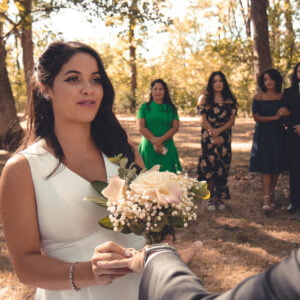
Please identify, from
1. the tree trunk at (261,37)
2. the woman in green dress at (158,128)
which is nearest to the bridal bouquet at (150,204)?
the woman in green dress at (158,128)

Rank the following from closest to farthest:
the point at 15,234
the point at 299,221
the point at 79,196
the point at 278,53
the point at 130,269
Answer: the point at 130,269
the point at 15,234
the point at 79,196
the point at 299,221
the point at 278,53

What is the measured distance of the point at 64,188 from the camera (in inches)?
74.7

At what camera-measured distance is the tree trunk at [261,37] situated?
8641mm

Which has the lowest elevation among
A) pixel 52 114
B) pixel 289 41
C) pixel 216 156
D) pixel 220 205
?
pixel 220 205

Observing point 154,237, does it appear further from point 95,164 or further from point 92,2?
point 92,2

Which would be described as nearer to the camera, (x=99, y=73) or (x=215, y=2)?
(x=99, y=73)

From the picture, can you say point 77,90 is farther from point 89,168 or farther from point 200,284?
point 200,284

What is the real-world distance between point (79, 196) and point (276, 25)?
15.8m

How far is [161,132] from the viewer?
6465mm

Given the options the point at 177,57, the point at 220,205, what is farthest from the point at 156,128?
the point at 177,57

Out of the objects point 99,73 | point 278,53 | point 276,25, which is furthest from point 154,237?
point 276,25

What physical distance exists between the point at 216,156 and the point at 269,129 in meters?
1.02

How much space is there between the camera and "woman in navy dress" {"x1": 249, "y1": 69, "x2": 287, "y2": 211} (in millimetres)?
6234

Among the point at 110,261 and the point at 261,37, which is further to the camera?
the point at 261,37
